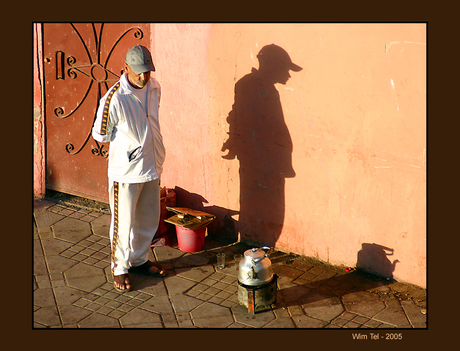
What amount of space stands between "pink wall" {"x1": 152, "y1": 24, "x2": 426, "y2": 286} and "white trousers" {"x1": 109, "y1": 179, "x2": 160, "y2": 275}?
1.15 metres

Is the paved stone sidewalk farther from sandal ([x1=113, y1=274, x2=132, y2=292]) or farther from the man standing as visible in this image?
the man standing

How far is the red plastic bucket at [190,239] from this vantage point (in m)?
6.96

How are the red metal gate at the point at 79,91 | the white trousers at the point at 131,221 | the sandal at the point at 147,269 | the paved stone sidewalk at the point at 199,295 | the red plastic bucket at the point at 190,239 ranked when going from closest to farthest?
the paved stone sidewalk at the point at 199,295 → the white trousers at the point at 131,221 → the sandal at the point at 147,269 → the red plastic bucket at the point at 190,239 → the red metal gate at the point at 79,91

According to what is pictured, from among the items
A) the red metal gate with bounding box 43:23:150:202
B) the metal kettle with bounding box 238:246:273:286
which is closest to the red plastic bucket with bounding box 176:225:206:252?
the metal kettle with bounding box 238:246:273:286

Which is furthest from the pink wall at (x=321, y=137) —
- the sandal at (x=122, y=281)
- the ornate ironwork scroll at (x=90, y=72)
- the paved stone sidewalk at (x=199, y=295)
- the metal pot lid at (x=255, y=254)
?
the sandal at (x=122, y=281)

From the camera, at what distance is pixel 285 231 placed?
6.96m

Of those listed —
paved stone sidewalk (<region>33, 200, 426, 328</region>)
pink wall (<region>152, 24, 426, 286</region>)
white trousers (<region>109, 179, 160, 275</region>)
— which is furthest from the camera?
white trousers (<region>109, 179, 160, 275</region>)

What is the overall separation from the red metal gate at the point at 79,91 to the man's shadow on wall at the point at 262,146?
169 centimetres

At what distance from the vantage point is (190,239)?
22.9ft

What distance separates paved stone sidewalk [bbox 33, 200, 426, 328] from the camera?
18.4 ft

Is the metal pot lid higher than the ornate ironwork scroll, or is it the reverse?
the ornate ironwork scroll

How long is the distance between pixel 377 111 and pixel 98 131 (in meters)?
2.89

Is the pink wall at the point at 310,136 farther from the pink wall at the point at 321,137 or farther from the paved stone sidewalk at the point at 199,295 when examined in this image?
the paved stone sidewalk at the point at 199,295

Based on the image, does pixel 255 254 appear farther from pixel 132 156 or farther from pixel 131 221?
pixel 132 156
